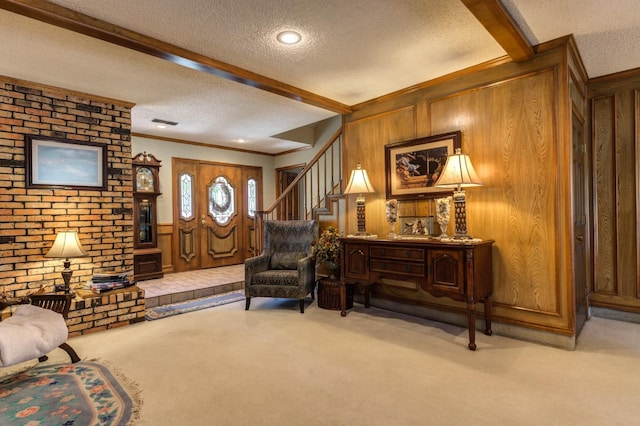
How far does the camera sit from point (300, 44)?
275 cm

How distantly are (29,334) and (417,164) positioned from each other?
3.43m

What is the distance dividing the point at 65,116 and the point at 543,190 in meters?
4.67

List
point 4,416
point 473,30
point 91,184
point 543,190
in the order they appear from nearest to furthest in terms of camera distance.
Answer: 1. point 4,416
2. point 473,30
3. point 543,190
4. point 91,184

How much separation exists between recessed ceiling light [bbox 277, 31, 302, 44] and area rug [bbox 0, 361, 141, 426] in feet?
8.70

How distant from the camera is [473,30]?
2561 mm

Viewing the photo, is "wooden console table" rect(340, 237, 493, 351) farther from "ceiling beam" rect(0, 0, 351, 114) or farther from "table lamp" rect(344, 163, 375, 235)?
"ceiling beam" rect(0, 0, 351, 114)

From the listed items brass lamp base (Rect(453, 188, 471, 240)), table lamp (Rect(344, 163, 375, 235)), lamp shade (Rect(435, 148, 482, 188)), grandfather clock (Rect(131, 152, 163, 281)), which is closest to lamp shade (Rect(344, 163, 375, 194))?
table lamp (Rect(344, 163, 375, 235))

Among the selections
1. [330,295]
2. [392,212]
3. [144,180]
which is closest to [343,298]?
A: [330,295]

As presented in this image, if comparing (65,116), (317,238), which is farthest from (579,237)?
(65,116)

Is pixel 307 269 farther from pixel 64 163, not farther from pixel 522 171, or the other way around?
pixel 64 163

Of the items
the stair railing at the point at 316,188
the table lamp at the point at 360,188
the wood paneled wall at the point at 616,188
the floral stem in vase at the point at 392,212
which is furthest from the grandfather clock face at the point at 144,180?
the wood paneled wall at the point at 616,188

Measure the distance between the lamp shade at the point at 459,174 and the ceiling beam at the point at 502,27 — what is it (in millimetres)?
884

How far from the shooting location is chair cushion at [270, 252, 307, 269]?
14.0 ft

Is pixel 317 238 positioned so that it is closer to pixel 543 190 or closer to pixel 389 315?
pixel 389 315
